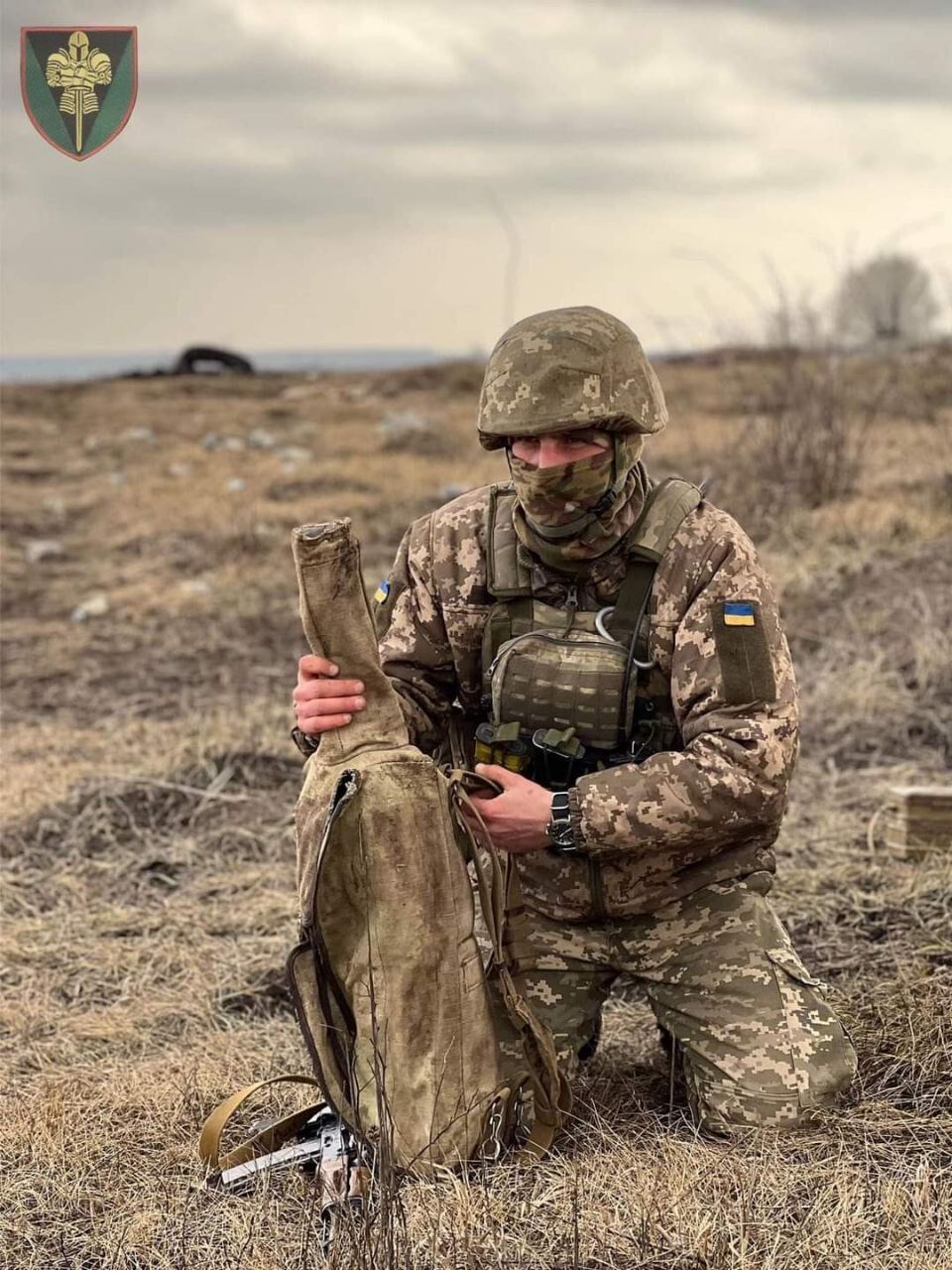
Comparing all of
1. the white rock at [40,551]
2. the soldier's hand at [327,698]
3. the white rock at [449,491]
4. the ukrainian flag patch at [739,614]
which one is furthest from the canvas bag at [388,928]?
the white rock at [449,491]

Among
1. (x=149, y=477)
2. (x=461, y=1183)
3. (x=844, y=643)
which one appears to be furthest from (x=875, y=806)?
(x=149, y=477)

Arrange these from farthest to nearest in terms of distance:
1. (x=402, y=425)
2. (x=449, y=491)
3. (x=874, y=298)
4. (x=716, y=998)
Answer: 1. (x=402, y=425)
2. (x=449, y=491)
3. (x=874, y=298)
4. (x=716, y=998)

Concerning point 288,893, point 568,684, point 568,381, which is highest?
point 568,381

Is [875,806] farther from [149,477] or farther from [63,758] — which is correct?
[149,477]

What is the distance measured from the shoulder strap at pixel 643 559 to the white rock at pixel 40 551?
363 inches

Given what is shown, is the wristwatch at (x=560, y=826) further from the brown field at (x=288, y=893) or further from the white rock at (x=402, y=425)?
the white rock at (x=402, y=425)

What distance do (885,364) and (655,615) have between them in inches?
509

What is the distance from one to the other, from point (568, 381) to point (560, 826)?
89cm

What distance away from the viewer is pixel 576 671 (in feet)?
10.0

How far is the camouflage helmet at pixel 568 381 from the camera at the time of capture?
9.63ft

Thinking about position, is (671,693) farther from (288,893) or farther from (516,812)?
(288,893)

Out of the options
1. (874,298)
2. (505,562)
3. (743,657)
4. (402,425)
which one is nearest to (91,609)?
(874,298)

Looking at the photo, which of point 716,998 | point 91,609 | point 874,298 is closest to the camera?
point 716,998

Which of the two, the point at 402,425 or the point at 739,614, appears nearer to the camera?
the point at 739,614
